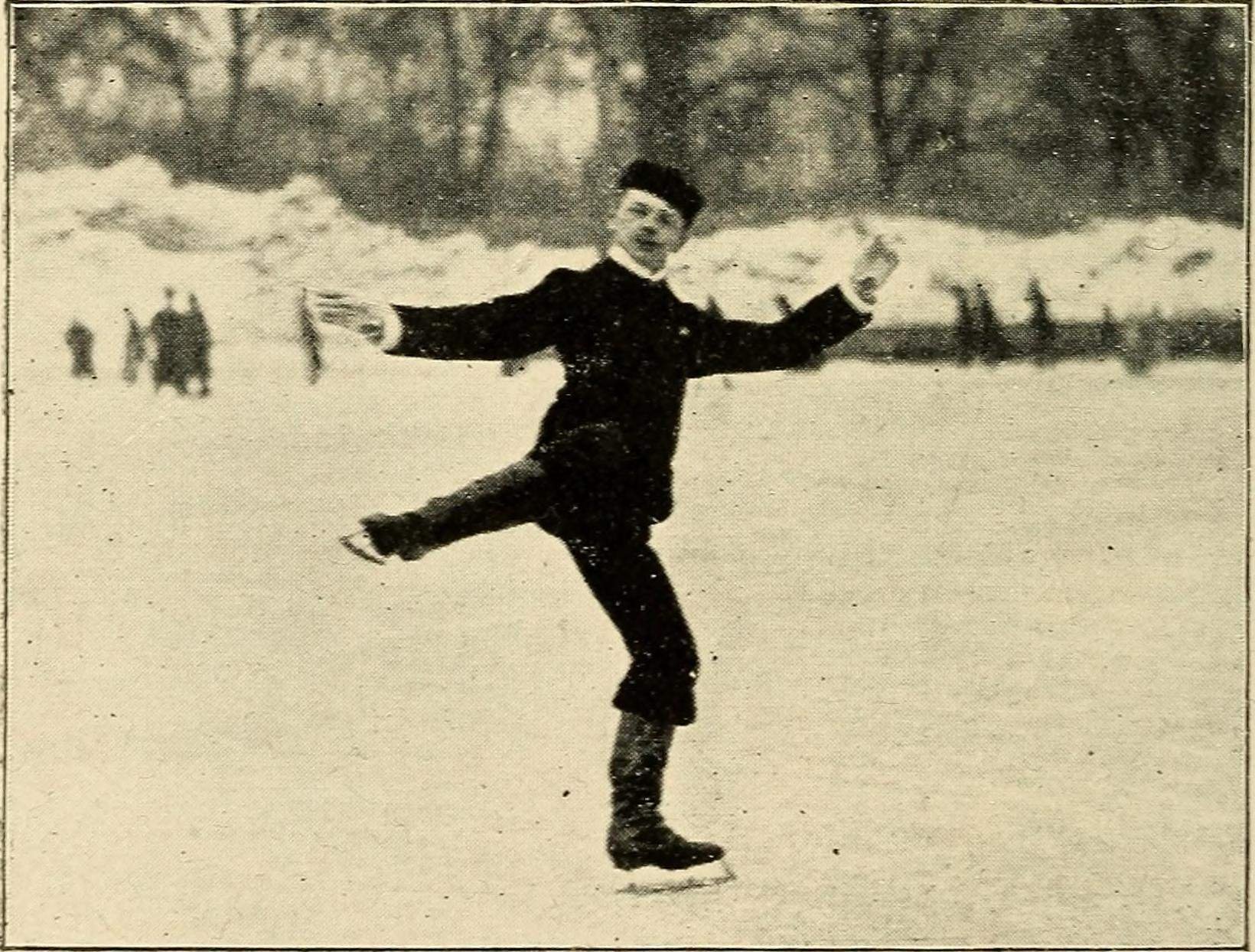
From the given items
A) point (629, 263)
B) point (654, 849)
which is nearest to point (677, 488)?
point (629, 263)

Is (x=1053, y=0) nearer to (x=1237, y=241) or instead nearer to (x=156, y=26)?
(x=1237, y=241)

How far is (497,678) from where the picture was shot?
7.88 feet

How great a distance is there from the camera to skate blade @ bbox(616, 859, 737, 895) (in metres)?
2.37

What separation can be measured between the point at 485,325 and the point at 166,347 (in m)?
0.55

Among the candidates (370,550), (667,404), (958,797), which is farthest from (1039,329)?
(370,550)

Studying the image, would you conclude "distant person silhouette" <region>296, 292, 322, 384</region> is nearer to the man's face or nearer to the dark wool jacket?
the dark wool jacket

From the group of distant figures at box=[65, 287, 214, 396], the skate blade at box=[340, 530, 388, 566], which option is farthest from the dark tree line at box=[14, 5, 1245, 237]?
the skate blade at box=[340, 530, 388, 566]

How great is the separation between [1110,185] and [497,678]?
133 cm

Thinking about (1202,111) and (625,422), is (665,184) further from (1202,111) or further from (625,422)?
(1202,111)

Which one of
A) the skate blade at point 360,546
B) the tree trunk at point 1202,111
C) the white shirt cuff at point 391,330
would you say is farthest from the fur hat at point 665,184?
the tree trunk at point 1202,111

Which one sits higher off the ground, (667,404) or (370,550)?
(667,404)

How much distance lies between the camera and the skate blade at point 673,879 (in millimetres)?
2367

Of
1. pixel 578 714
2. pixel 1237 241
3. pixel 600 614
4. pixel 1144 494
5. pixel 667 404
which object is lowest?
pixel 578 714

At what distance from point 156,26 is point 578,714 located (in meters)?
1.36
